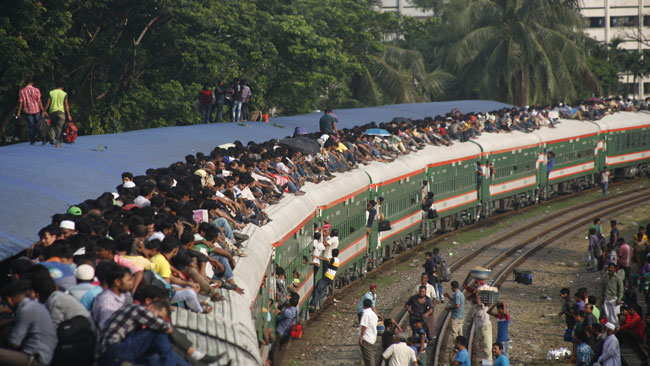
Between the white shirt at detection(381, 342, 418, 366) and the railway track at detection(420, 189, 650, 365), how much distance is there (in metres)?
3.33

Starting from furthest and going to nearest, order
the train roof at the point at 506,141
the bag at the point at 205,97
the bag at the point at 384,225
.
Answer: the train roof at the point at 506,141
the bag at the point at 205,97
the bag at the point at 384,225

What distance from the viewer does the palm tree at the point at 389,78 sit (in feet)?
161

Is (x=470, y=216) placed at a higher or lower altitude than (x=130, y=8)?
lower

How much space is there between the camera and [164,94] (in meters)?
32.6

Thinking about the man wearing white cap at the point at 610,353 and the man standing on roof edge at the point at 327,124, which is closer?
the man wearing white cap at the point at 610,353

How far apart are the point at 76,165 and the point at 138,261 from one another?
747 cm

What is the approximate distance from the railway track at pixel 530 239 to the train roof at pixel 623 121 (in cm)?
359

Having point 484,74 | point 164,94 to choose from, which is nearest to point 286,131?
point 164,94

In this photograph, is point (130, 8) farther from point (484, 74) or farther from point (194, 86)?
point (484, 74)

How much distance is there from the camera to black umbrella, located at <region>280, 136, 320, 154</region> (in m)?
19.3

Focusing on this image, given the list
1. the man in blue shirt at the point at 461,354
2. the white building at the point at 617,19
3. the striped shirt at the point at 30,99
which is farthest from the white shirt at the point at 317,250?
the white building at the point at 617,19

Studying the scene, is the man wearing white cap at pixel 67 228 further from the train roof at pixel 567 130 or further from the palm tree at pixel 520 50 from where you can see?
the palm tree at pixel 520 50

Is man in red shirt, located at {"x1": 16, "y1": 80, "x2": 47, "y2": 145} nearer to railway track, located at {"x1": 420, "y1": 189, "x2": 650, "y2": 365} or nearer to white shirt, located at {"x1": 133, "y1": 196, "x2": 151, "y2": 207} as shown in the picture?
white shirt, located at {"x1": 133, "y1": 196, "x2": 151, "y2": 207}

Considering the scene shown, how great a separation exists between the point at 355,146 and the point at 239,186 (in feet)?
31.8
